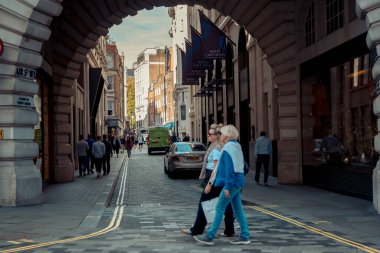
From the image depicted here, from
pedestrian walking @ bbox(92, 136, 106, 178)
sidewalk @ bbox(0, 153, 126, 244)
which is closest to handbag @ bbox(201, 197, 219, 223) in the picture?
sidewalk @ bbox(0, 153, 126, 244)

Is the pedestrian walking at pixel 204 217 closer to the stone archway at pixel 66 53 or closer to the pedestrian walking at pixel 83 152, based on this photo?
the stone archway at pixel 66 53

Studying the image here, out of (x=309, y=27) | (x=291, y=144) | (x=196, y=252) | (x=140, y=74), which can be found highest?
(x=140, y=74)

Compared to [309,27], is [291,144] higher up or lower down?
lower down

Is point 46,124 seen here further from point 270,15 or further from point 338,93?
point 338,93

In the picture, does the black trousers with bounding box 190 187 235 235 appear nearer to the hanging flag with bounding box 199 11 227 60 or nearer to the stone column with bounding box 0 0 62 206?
the stone column with bounding box 0 0 62 206

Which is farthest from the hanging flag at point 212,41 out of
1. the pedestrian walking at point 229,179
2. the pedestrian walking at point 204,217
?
the pedestrian walking at point 229,179

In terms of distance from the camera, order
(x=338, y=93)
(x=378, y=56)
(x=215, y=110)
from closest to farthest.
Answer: (x=378, y=56), (x=338, y=93), (x=215, y=110)

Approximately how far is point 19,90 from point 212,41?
639 inches

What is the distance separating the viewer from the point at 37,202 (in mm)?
14070

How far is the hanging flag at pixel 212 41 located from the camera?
2834cm

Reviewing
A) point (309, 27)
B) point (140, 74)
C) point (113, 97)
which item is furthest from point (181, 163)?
point (140, 74)

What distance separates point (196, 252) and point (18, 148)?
6.97 m

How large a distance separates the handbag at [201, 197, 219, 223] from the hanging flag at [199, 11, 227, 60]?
20.2 metres

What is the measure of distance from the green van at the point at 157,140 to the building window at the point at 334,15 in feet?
131
